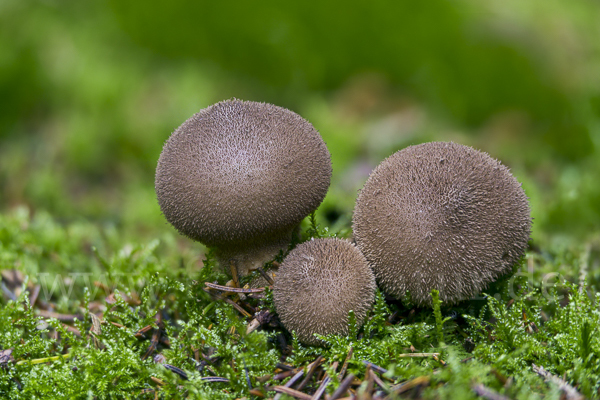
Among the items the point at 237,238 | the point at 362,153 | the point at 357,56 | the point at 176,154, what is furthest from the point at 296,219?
the point at 357,56

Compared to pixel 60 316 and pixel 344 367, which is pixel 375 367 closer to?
pixel 344 367

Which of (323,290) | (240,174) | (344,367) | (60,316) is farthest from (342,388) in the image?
(60,316)

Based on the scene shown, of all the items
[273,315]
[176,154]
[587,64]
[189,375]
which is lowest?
[189,375]

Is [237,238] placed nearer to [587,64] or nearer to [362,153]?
[362,153]

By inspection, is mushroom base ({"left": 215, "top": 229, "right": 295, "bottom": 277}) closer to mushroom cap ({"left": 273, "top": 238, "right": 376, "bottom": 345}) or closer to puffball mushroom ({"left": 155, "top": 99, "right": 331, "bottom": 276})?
puffball mushroom ({"left": 155, "top": 99, "right": 331, "bottom": 276})

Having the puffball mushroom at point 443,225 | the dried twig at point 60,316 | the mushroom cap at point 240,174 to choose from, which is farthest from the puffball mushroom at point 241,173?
the dried twig at point 60,316

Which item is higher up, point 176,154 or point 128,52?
point 128,52
